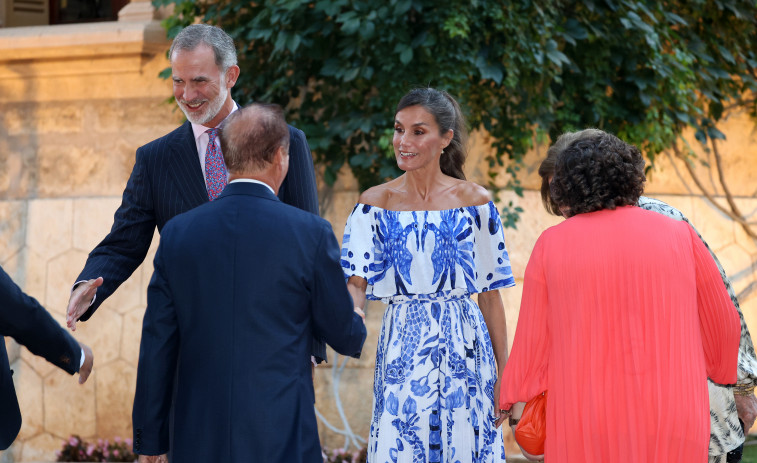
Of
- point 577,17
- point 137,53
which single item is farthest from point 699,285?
point 137,53

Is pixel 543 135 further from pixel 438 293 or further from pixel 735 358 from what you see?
pixel 735 358

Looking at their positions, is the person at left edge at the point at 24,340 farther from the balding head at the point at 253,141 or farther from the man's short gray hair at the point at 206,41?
the man's short gray hair at the point at 206,41

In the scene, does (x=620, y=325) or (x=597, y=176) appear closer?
(x=620, y=325)

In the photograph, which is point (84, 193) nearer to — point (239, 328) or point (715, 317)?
point (239, 328)

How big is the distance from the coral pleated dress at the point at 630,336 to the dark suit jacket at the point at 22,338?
62.7 inches

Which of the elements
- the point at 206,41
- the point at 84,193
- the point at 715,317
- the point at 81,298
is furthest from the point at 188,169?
the point at 84,193

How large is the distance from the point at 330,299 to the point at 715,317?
1.12 metres

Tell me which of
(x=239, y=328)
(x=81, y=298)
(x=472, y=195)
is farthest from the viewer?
(x=472, y=195)

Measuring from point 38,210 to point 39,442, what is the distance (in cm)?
162

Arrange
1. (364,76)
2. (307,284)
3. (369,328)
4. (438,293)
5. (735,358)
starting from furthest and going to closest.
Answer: (369,328), (364,76), (438,293), (735,358), (307,284)

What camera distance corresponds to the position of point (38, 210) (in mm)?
6664

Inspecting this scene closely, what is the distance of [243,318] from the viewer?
253cm

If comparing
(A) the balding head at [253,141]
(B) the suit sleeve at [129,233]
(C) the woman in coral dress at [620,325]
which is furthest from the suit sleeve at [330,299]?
(B) the suit sleeve at [129,233]

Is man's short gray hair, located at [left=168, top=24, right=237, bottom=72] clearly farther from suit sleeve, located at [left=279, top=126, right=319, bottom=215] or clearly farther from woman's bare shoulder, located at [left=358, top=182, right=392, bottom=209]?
woman's bare shoulder, located at [left=358, top=182, right=392, bottom=209]
